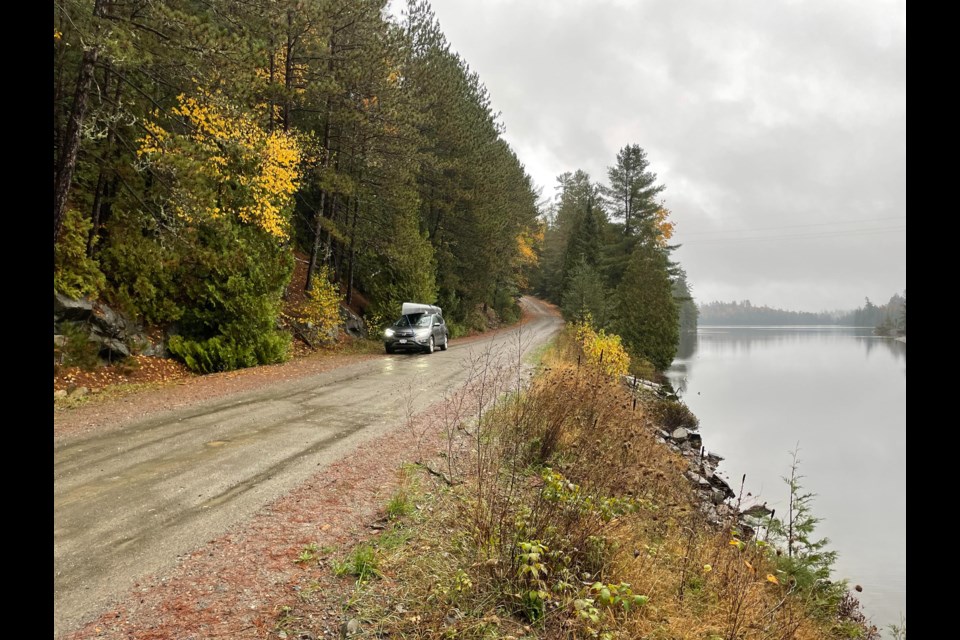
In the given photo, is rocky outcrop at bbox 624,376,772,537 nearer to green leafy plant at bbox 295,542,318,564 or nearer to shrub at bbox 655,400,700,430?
shrub at bbox 655,400,700,430

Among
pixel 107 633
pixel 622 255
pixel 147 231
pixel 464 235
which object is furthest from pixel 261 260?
pixel 622 255

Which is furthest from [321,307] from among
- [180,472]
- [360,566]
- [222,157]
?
[360,566]

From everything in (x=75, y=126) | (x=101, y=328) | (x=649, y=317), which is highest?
(x=75, y=126)

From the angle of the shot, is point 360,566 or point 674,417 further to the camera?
point 674,417

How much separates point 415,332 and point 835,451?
58.4ft

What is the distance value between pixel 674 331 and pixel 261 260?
2532 cm

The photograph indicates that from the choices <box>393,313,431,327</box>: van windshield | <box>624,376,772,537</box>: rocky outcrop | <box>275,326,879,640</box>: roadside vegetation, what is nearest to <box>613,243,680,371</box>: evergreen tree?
<box>393,313,431,327</box>: van windshield

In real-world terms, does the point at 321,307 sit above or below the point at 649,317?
above

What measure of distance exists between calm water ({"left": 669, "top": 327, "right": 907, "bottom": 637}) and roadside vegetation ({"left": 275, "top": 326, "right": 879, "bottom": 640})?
1416 mm

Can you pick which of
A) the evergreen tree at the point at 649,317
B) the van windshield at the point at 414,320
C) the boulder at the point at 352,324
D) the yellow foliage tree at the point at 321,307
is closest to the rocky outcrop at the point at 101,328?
the yellow foliage tree at the point at 321,307

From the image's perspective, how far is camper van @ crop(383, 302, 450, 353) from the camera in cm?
1802

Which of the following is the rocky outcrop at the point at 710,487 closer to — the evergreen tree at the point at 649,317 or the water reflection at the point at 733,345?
the water reflection at the point at 733,345

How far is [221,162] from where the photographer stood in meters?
11.7

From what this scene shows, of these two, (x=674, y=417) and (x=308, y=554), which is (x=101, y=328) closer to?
(x=308, y=554)
